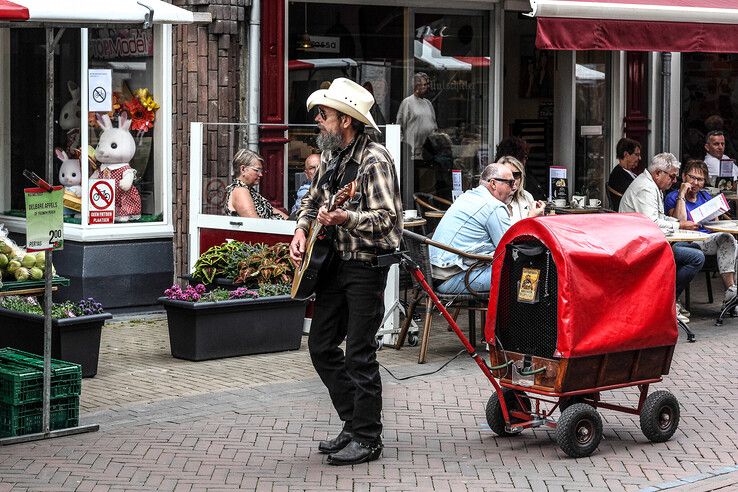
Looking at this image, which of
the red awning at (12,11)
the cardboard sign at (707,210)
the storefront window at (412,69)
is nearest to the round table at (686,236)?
the cardboard sign at (707,210)

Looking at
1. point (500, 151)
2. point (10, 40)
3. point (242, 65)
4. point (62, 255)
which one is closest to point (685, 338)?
point (500, 151)

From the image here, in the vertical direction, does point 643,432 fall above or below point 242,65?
below

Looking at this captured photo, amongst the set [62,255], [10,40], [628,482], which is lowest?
[628,482]

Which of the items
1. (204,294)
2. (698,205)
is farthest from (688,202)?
(204,294)

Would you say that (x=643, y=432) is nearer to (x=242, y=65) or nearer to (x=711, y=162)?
(x=242, y=65)

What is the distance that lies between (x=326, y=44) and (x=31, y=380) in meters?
5.92

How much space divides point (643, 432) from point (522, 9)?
22.4 feet

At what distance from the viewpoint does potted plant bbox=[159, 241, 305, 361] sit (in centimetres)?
908

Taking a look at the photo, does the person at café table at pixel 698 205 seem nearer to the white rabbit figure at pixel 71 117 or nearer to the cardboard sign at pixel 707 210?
the cardboard sign at pixel 707 210

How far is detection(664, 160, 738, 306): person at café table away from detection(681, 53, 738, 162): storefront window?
4052mm

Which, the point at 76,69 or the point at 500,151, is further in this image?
the point at 500,151

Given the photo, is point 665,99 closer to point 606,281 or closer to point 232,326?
point 232,326

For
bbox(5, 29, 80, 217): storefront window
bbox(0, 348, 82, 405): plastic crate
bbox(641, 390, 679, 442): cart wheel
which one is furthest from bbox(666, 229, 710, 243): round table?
bbox(0, 348, 82, 405): plastic crate

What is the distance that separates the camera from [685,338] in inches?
412
